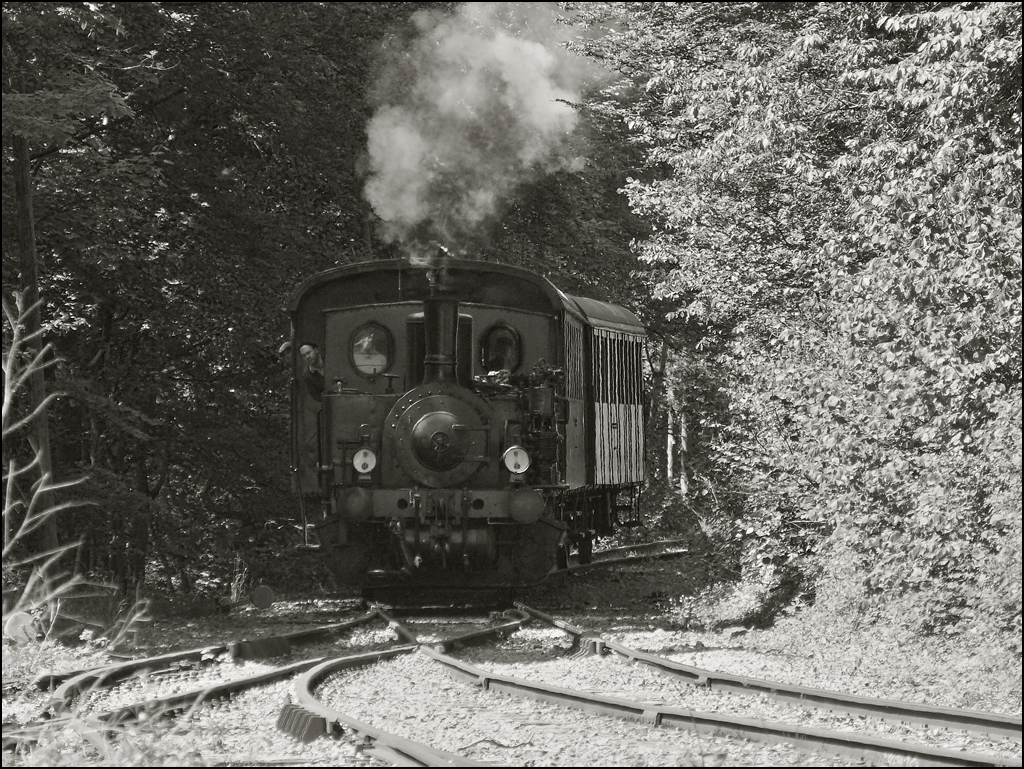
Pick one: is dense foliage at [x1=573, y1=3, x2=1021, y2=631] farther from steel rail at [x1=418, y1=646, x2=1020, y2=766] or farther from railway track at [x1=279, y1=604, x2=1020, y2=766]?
steel rail at [x1=418, y1=646, x2=1020, y2=766]

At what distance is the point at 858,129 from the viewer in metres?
12.9

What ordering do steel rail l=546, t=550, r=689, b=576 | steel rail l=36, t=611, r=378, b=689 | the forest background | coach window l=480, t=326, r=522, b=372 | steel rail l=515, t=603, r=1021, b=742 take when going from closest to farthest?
1. steel rail l=515, t=603, r=1021, b=742
2. steel rail l=36, t=611, r=378, b=689
3. the forest background
4. coach window l=480, t=326, r=522, b=372
5. steel rail l=546, t=550, r=689, b=576

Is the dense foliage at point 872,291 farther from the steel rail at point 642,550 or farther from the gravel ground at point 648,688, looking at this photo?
the steel rail at point 642,550

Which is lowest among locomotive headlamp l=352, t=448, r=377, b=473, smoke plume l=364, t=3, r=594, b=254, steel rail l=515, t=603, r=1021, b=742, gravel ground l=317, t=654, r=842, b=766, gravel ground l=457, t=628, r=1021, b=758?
gravel ground l=317, t=654, r=842, b=766

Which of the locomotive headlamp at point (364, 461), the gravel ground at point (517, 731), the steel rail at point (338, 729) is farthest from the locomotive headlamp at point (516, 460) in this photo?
the steel rail at point (338, 729)

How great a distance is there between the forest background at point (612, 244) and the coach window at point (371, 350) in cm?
316

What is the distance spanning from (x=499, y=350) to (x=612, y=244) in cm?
1142

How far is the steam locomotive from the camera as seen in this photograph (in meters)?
12.1

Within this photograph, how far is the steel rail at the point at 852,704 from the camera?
21.6ft

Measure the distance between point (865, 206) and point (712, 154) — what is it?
9.94ft

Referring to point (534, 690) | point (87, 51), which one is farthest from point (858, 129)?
point (87, 51)

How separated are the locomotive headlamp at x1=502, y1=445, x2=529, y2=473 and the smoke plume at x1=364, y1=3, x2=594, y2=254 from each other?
560 cm

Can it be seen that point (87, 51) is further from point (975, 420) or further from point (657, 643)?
point (975, 420)

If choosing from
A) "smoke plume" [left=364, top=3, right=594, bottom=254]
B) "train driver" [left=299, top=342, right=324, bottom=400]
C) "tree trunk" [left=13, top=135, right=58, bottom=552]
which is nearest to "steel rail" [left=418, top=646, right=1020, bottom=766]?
"train driver" [left=299, top=342, right=324, bottom=400]
